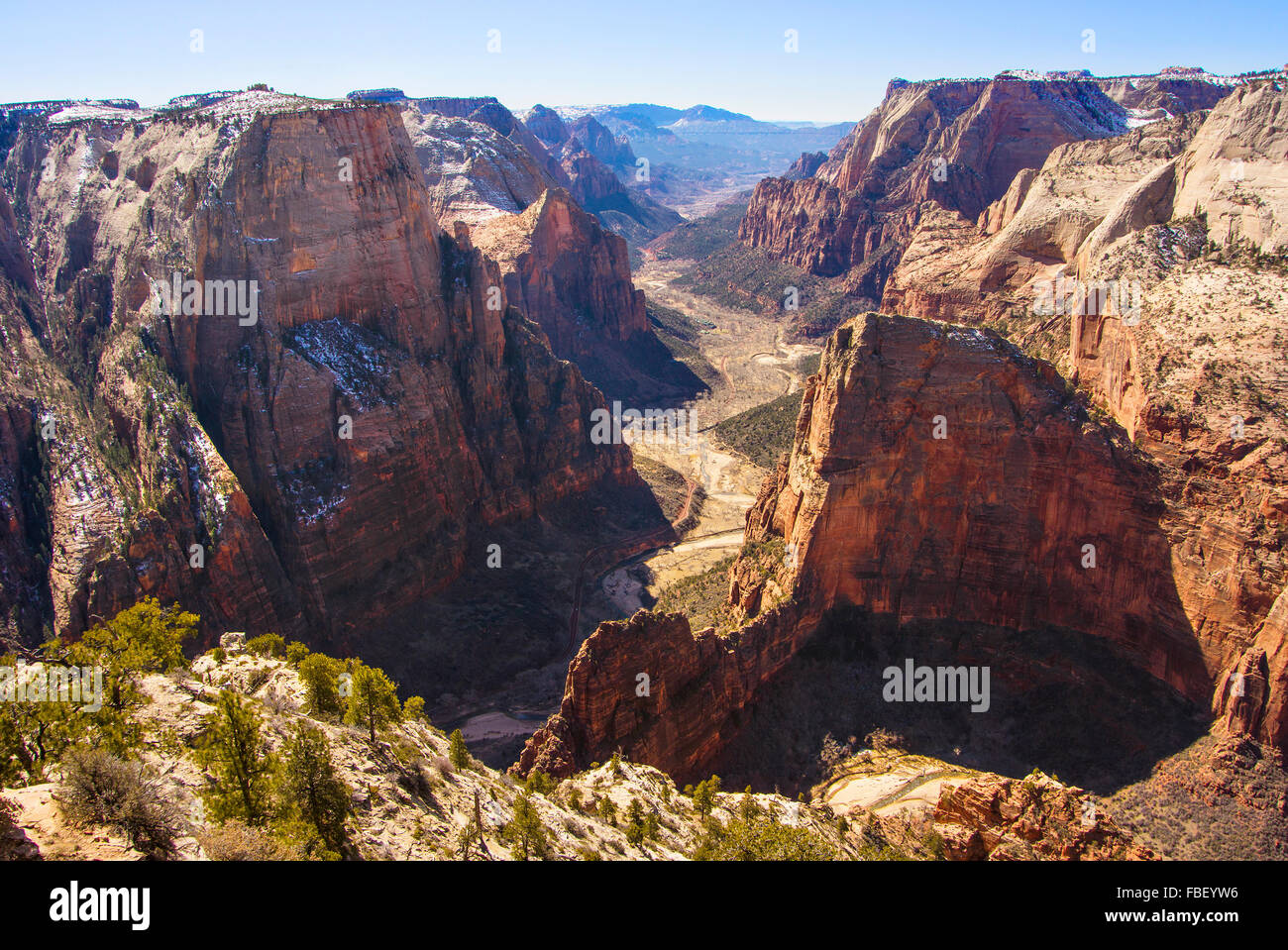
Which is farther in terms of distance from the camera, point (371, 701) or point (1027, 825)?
point (371, 701)

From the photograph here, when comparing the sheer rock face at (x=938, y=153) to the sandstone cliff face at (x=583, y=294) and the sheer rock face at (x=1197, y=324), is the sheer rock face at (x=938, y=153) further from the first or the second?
the sheer rock face at (x=1197, y=324)

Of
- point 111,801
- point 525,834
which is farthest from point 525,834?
point 111,801

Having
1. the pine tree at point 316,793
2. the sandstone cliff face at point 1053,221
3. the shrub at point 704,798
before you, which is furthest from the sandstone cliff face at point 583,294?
the pine tree at point 316,793

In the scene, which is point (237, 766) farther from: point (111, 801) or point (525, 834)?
point (525, 834)

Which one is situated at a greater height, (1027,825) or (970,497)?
(970,497)

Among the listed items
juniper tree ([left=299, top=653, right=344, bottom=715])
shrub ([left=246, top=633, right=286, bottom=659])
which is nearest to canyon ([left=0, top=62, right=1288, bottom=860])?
juniper tree ([left=299, top=653, right=344, bottom=715])

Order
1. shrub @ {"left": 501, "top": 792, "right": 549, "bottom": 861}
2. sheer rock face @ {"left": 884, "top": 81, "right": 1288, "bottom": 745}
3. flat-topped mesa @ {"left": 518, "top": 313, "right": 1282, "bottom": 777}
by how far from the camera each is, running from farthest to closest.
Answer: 1. flat-topped mesa @ {"left": 518, "top": 313, "right": 1282, "bottom": 777}
2. sheer rock face @ {"left": 884, "top": 81, "right": 1288, "bottom": 745}
3. shrub @ {"left": 501, "top": 792, "right": 549, "bottom": 861}

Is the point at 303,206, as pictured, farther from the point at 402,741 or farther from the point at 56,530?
the point at 402,741

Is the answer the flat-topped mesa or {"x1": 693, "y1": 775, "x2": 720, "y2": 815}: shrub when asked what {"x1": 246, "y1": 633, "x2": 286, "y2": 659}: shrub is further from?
{"x1": 693, "y1": 775, "x2": 720, "y2": 815}: shrub
